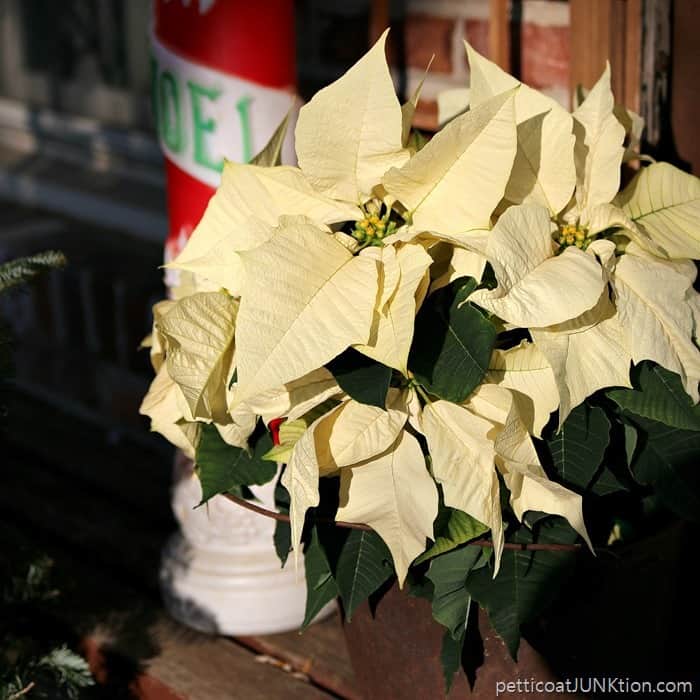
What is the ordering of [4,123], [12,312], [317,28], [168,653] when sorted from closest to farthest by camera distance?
1. [168,653]
2. [317,28]
3. [12,312]
4. [4,123]

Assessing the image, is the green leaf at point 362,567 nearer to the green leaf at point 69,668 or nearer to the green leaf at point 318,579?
the green leaf at point 318,579

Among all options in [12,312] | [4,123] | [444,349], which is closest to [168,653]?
[444,349]

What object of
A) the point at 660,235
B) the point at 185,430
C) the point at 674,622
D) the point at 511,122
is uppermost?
the point at 511,122

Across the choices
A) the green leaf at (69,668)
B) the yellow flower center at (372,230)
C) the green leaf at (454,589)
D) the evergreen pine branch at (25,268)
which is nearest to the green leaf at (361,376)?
the yellow flower center at (372,230)

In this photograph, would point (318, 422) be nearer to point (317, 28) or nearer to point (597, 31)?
point (597, 31)

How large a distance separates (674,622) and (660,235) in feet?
2.21

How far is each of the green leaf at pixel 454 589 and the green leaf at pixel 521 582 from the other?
13 mm

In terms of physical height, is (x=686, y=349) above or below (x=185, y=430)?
above

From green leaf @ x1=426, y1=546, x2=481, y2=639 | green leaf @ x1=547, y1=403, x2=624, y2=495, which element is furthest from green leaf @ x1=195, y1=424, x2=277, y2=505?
green leaf @ x1=547, y1=403, x2=624, y2=495

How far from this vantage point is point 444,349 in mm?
1088

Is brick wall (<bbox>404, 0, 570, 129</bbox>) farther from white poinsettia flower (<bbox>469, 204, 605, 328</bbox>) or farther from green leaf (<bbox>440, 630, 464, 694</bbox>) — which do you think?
green leaf (<bbox>440, 630, 464, 694</bbox>)

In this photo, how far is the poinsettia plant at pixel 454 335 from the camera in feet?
3.43

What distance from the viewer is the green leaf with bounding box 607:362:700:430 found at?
1106mm

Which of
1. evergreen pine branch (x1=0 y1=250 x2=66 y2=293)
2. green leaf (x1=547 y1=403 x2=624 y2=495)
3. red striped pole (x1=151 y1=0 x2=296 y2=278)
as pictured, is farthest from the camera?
red striped pole (x1=151 y1=0 x2=296 y2=278)
